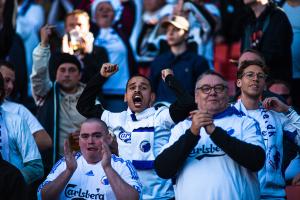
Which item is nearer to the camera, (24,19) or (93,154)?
(93,154)

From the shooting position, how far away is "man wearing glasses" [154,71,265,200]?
7.79m

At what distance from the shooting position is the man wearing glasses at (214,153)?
7785 millimetres

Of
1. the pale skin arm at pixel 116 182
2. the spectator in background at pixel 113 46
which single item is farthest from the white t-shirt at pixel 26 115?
the pale skin arm at pixel 116 182

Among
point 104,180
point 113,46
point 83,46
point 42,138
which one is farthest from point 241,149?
point 113,46

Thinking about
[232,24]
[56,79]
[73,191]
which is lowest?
[73,191]

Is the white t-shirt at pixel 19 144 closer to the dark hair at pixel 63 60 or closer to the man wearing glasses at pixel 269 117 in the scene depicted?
the man wearing glasses at pixel 269 117

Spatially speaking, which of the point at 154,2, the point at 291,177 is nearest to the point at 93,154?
the point at 291,177

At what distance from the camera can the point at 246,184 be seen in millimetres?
8047

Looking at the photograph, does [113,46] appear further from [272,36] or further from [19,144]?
[19,144]

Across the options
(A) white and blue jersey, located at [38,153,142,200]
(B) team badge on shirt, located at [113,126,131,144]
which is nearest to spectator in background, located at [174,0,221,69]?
(B) team badge on shirt, located at [113,126,131,144]

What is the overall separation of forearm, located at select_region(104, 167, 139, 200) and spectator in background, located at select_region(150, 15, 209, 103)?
3.62 meters

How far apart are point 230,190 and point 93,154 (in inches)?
48.2

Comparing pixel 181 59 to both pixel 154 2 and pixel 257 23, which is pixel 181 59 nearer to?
pixel 257 23

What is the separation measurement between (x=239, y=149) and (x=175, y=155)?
0.52 meters
